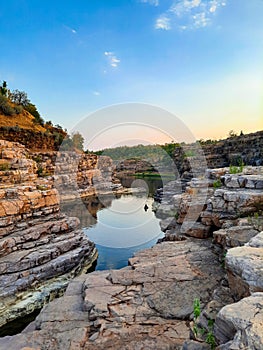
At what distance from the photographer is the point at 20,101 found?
42.8 metres

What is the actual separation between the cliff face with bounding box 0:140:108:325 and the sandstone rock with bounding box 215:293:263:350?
7.71 meters

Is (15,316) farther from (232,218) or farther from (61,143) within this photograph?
(61,143)

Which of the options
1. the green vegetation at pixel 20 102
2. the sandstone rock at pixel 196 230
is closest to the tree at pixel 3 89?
the green vegetation at pixel 20 102

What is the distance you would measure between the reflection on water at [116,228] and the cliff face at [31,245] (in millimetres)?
1343

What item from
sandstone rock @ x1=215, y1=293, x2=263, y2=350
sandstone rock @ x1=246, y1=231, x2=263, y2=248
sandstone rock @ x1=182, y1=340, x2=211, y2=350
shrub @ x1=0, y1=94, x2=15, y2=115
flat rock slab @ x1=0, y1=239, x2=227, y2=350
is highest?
shrub @ x1=0, y1=94, x2=15, y2=115

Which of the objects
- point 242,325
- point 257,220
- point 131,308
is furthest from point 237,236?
point 242,325

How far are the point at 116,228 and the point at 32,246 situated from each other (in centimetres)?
841

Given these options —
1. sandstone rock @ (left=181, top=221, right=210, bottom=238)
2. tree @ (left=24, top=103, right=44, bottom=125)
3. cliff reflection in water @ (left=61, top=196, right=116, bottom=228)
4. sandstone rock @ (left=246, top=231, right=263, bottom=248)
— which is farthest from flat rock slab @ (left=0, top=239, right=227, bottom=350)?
tree @ (left=24, top=103, right=44, bottom=125)

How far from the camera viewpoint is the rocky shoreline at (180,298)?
2807 millimetres

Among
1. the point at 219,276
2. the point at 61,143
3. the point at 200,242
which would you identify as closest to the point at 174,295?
the point at 219,276

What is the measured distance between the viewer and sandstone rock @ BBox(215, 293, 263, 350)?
2.07 metres

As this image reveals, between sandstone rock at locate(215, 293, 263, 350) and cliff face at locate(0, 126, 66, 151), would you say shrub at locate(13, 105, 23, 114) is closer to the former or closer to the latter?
cliff face at locate(0, 126, 66, 151)

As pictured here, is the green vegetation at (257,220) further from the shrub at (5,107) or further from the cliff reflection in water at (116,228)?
the shrub at (5,107)

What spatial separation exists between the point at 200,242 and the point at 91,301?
12.3ft
